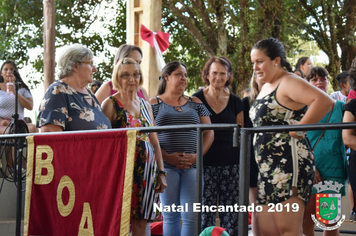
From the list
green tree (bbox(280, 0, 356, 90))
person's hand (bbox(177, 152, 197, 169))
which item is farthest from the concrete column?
green tree (bbox(280, 0, 356, 90))

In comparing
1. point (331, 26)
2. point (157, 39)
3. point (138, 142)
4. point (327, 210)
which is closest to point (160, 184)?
point (138, 142)

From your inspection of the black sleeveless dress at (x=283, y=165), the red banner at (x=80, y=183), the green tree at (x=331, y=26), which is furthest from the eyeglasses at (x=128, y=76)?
the green tree at (x=331, y=26)

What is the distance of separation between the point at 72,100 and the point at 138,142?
0.53 m

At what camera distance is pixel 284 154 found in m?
2.85

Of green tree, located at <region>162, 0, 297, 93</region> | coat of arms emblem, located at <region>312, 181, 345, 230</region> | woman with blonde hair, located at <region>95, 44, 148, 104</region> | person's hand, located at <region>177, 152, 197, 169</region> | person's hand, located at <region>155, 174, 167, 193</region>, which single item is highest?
green tree, located at <region>162, 0, 297, 93</region>

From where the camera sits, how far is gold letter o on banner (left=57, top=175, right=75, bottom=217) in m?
3.14

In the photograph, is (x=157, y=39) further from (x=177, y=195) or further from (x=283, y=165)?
(x=283, y=165)

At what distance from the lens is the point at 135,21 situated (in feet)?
21.3

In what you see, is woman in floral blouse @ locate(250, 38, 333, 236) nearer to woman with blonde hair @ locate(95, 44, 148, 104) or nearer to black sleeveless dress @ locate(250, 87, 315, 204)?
black sleeveless dress @ locate(250, 87, 315, 204)

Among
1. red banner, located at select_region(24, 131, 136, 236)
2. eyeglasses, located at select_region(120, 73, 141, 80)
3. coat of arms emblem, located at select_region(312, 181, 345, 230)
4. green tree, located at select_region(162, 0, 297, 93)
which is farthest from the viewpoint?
green tree, located at select_region(162, 0, 297, 93)

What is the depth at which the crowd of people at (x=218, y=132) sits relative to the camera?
285 cm

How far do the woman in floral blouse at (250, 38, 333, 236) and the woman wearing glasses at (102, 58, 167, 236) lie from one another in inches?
31.3

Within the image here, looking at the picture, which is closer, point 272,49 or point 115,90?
point 272,49

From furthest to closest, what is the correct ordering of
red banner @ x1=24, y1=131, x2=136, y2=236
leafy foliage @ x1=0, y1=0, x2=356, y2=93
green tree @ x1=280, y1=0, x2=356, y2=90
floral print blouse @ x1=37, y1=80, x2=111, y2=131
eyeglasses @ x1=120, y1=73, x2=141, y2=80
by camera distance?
green tree @ x1=280, y1=0, x2=356, y2=90, leafy foliage @ x1=0, y1=0, x2=356, y2=93, eyeglasses @ x1=120, y1=73, x2=141, y2=80, floral print blouse @ x1=37, y1=80, x2=111, y2=131, red banner @ x1=24, y1=131, x2=136, y2=236
